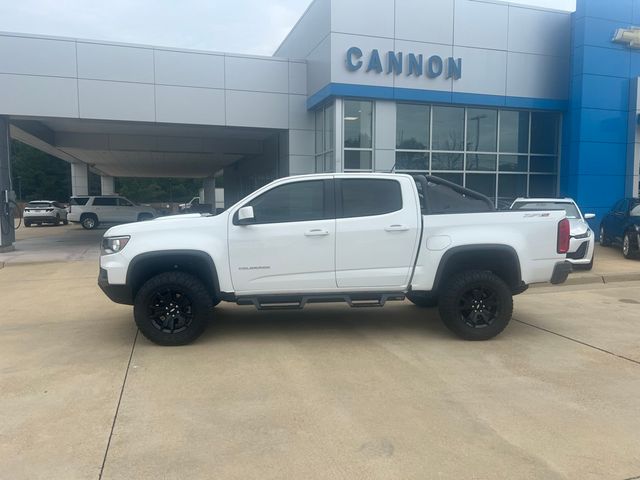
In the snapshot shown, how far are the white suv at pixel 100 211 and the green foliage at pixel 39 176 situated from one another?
41753 millimetres

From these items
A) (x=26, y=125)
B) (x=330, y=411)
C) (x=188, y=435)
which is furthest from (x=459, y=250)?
(x=26, y=125)

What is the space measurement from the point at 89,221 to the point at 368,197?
2551 cm

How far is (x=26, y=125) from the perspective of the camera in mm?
17891

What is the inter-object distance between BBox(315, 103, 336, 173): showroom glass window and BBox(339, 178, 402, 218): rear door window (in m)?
8.45

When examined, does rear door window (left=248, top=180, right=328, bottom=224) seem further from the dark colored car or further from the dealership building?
the dark colored car

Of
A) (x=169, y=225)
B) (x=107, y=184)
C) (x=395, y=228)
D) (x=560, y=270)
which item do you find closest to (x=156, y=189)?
(x=107, y=184)

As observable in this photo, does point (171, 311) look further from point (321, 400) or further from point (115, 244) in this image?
point (321, 400)

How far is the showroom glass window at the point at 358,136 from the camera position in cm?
1468

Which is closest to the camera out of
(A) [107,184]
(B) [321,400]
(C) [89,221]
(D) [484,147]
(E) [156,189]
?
(B) [321,400]

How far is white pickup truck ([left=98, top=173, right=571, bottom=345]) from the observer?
5.91m

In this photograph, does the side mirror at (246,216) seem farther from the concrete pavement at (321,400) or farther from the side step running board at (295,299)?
the concrete pavement at (321,400)

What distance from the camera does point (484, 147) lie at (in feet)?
53.3

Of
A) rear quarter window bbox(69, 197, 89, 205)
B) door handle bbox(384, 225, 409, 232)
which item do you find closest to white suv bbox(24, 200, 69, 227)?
rear quarter window bbox(69, 197, 89, 205)

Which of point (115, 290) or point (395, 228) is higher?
point (395, 228)
